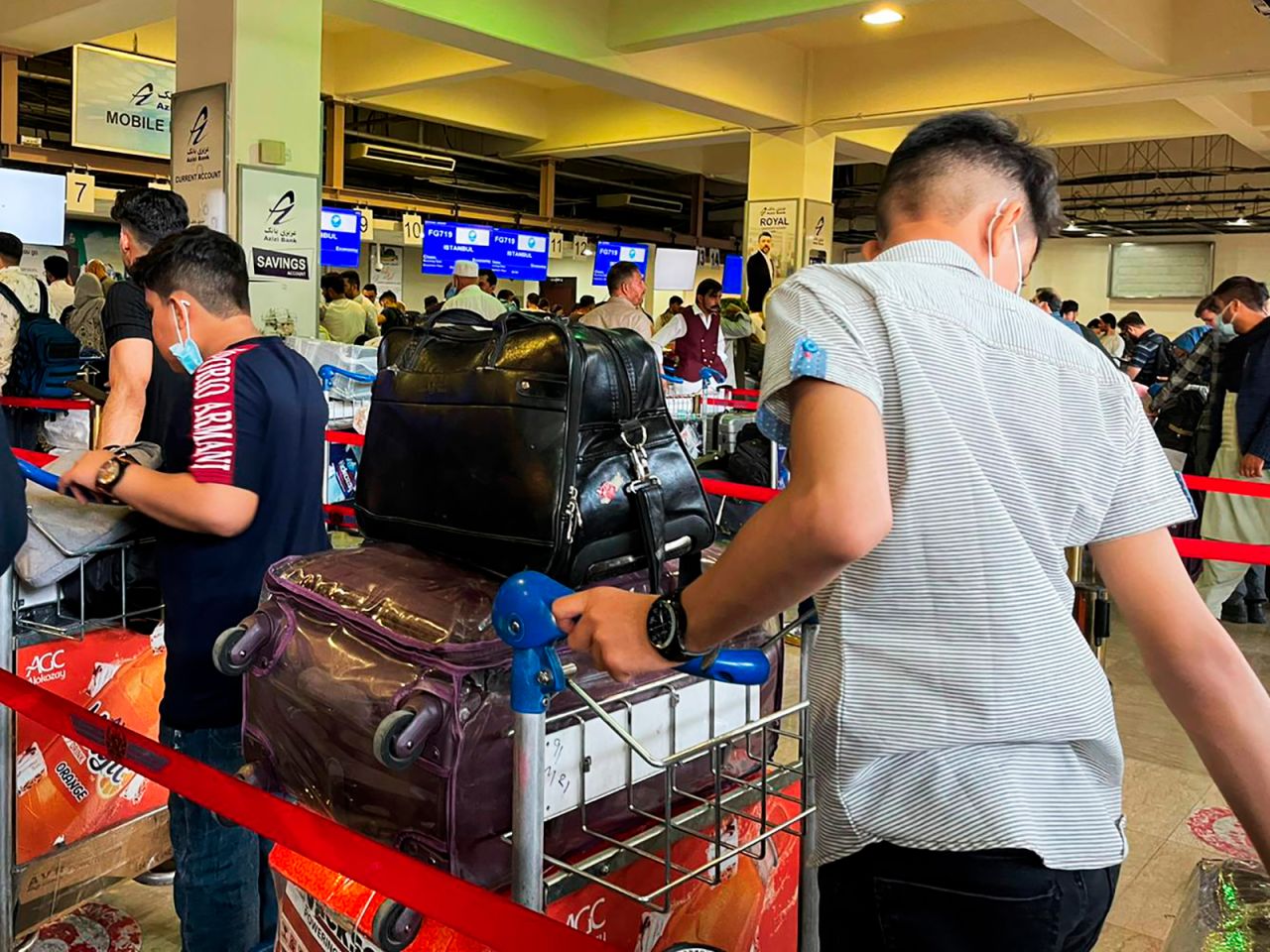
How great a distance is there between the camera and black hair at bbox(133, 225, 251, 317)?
83.2 inches

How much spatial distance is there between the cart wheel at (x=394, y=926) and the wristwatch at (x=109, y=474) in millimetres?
970

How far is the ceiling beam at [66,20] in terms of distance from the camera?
791 centimetres

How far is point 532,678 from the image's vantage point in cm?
121

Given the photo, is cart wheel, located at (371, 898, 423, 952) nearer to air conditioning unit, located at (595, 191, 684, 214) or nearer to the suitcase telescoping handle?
the suitcase telescoping handle

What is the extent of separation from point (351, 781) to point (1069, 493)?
909mm

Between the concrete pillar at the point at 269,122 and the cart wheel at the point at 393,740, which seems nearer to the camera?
the cart wheel at the point at 393,740

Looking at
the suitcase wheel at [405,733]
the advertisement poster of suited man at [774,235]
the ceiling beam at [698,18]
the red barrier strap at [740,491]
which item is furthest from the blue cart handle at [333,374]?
the advertisement poster of suited man at [774,235]

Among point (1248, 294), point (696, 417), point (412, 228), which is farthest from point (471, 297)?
point (412, 228)

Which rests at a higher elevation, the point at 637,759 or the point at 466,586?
the point at 466,586

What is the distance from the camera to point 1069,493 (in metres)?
1.08

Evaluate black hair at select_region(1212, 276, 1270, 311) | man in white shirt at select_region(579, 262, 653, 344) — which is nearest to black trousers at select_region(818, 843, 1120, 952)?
black hair at select_region(1212, 276, 1270, 311)

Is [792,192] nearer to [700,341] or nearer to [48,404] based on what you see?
[700,341]

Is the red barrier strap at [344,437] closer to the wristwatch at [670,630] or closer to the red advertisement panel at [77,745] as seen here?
the red advertisement panel at [77,745]

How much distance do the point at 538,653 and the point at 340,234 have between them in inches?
547
